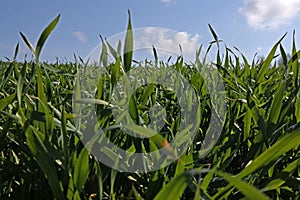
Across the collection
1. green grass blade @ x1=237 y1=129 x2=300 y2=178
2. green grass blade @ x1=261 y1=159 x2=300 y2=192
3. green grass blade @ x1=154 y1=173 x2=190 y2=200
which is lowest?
green grass blade @ x1=261 y1=159 x2=300 y2=192

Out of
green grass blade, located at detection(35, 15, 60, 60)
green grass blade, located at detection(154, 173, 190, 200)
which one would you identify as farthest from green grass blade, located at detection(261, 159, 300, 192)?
green grass blade, located at detection(35, 15, 60, 60)

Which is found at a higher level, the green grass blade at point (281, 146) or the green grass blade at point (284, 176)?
the green grass blade at point (281, 146)

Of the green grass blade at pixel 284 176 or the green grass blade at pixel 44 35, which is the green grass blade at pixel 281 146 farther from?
the green grass blade at pixel 44 35

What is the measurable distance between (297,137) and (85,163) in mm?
210

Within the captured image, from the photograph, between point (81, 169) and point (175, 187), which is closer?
point (175, 187)

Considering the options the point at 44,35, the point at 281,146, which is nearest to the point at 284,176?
the point at 281,146

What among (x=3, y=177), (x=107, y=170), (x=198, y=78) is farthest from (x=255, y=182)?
(x=198, y=78)

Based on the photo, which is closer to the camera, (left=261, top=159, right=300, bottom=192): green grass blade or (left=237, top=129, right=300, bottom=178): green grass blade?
(left=237, top=129, right=300, bottom=178): green grass blade

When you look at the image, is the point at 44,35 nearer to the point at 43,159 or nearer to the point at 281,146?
the point at 43,159

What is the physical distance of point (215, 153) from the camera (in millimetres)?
652

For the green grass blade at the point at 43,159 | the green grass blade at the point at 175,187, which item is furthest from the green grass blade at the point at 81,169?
the green grass blade at the point at 175,187

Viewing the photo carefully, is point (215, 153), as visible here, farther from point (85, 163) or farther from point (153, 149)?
point (85, 163)

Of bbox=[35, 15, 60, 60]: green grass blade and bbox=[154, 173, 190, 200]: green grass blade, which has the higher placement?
bbox=[35, 15, 60, 60]: green grass blade

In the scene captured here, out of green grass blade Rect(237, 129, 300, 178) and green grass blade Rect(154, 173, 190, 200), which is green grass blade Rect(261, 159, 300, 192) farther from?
green grass blade Rect(154, 173, 190, 200)
